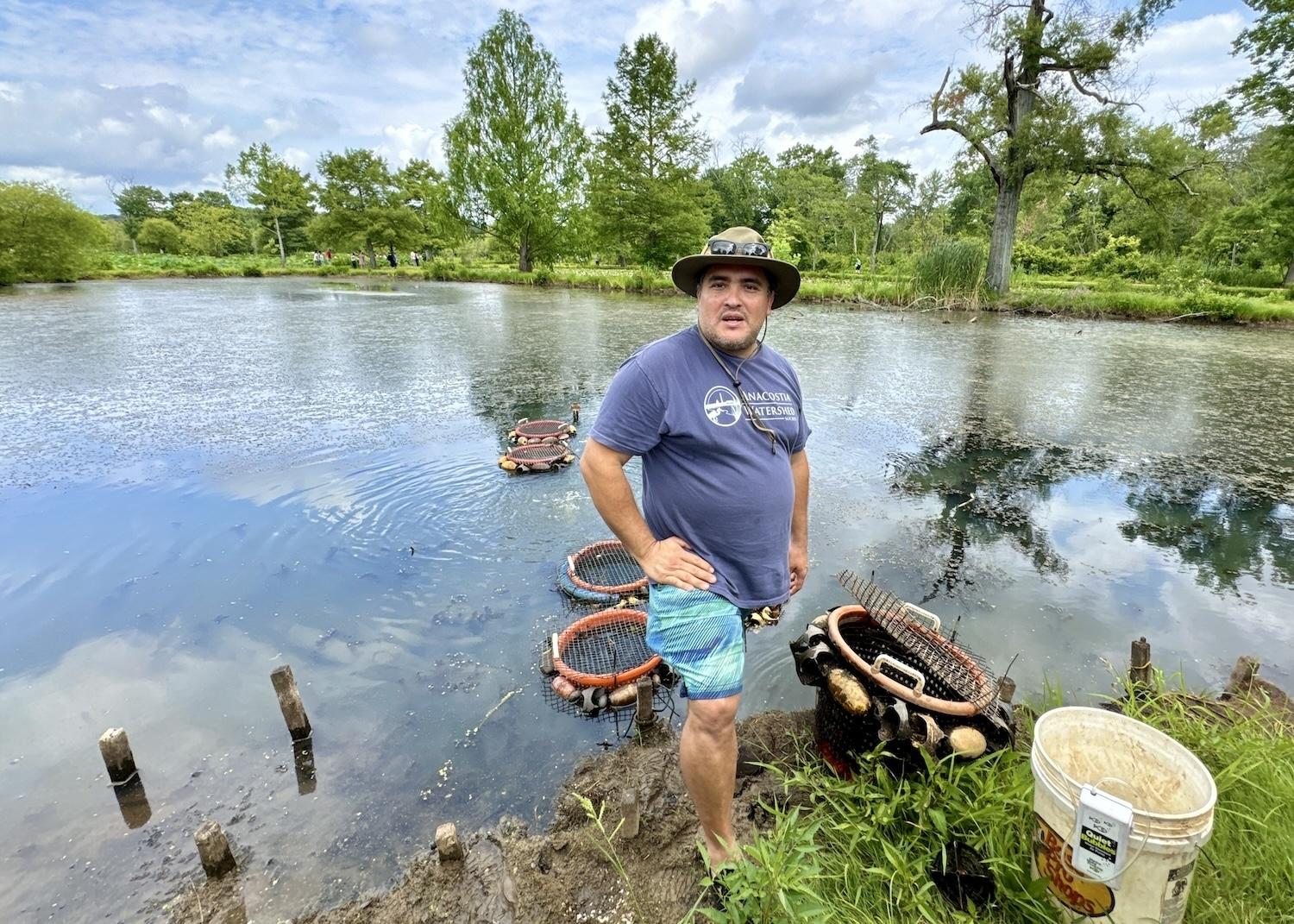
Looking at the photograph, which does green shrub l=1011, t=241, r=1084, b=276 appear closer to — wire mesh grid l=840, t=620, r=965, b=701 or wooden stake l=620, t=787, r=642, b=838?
wire mesh grid l=840, t=620, r=965, b=701

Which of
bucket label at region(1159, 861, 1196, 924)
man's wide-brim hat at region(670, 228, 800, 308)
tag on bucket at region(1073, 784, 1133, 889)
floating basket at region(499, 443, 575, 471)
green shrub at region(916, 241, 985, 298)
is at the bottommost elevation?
floating basket at region(499, 443, 575, 471)

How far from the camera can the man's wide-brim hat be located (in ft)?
6.05

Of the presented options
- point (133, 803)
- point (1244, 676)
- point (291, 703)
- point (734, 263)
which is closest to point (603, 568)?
point (291, 703)

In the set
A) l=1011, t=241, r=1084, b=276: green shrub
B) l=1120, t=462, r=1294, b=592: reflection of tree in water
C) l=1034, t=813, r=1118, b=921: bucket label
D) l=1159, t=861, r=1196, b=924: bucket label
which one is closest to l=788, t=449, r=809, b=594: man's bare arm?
l=1034, t=813, r=1118, b=921: bucket label

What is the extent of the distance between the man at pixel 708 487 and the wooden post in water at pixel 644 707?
881mm

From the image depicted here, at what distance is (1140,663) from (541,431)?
5.59m

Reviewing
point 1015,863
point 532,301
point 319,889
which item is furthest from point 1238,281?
point 319,889

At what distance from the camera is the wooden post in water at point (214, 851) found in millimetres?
2049

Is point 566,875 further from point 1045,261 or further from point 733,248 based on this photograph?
point 1045,261

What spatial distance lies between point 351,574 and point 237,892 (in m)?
2.19

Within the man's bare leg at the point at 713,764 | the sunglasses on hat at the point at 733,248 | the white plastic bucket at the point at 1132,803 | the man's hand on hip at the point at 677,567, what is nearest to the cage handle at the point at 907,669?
the white plastic bucket at the point at 1132,803

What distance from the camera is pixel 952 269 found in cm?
1848

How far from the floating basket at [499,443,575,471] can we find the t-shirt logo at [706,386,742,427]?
417 centimetres

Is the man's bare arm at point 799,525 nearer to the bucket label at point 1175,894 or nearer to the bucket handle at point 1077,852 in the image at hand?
the bucket handle at point 1077,852
